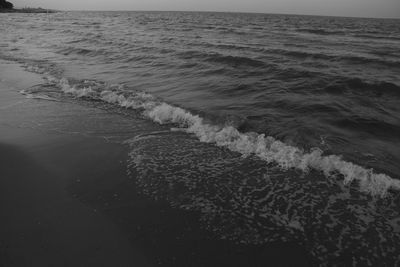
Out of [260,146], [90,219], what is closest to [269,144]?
[260,146]

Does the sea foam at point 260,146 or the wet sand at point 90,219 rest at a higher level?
the sea foam at point 260,146

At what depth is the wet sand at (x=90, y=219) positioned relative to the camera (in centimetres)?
379

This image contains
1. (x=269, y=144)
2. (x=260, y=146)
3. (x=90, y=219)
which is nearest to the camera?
(x=90, y=219)

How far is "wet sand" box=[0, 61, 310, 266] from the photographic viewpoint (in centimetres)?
379

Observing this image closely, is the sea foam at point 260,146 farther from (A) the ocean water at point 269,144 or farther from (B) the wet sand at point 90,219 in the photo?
(B) the wet sand at point 90,219

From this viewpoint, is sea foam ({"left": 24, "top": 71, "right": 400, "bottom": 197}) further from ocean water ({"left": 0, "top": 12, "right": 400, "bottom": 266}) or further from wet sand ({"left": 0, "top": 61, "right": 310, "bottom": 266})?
wet sand ({"left": 0, "top": 61, "right": 310, "bottom": 266})

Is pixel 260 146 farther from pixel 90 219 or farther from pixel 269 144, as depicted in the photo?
pixel 90 219

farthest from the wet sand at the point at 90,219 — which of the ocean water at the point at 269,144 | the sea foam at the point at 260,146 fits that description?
the sea foam at the point at 260,146

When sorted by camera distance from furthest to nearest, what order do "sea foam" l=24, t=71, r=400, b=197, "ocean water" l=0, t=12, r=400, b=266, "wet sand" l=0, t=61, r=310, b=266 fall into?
"sea foam" l=24, t=71, r=400, b=197
"ocean water" l=0, t=12, r=400, b=266
"wet sand" l=0, t=61, r=310, b=266

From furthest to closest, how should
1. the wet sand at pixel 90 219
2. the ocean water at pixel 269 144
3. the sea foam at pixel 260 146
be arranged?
the sea foam at pixel 260 146 < the ocean water at pixel 269 144 < the wet sand at pixel 90 219

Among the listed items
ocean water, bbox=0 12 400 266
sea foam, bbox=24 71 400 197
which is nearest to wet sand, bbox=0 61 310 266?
ocean water, bbox=0 12 400 266

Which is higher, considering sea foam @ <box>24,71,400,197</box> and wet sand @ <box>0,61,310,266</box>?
sea foam @ <box>24,71,400,197</box>

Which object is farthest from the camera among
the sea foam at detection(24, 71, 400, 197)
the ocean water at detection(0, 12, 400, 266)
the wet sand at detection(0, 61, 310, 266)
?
the sea foam at detection(24, 71, 400, 197)

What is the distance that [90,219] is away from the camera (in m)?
4.43
